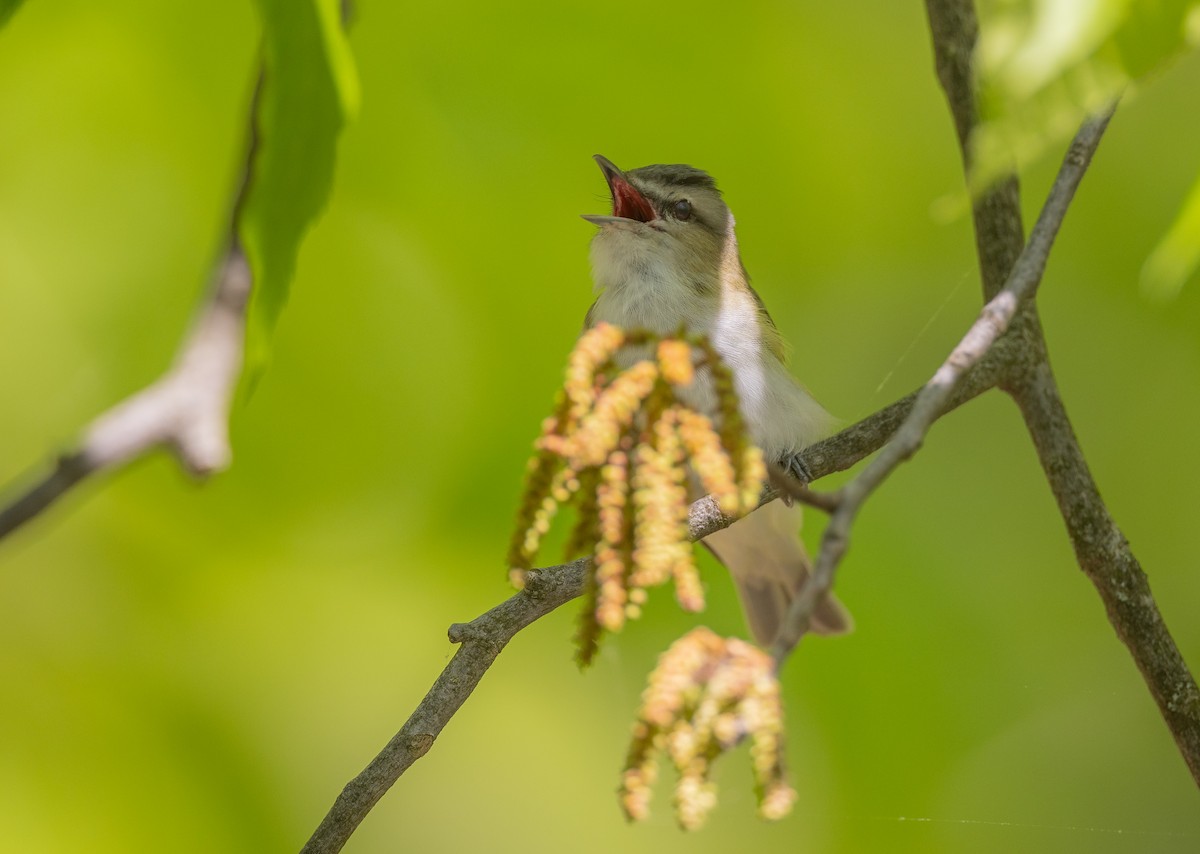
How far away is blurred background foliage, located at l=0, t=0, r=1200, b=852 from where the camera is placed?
13.6 feet

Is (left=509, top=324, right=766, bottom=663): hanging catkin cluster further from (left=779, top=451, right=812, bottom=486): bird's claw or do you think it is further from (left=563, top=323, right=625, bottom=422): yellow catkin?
(left=779, top=451, right=812, bottom=486): bird's claw

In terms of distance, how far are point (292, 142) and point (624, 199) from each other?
3.66m

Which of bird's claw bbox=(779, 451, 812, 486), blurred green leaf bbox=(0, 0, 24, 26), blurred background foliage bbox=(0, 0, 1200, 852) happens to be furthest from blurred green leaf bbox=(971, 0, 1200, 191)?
blurred background foliage bbox=(0, 0, 1200, 852)

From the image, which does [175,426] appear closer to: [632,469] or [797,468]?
[632,469]

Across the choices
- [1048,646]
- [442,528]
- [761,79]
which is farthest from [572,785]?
[761,79]

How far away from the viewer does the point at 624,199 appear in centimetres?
464

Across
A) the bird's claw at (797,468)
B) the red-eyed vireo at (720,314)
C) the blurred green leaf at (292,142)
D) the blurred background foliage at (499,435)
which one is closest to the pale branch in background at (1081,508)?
the bird's claw at (797,468)

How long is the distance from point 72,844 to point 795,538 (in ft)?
8.97

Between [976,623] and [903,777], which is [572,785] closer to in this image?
[903,777]

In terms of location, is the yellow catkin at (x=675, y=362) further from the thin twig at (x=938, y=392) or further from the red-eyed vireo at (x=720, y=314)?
the red-eyed vireo at (x=720, y=314)

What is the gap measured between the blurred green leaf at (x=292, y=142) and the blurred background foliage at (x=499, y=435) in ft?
10.5

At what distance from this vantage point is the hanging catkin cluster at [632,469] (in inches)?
51.8

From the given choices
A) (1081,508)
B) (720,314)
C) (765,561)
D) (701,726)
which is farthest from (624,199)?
(701,726)

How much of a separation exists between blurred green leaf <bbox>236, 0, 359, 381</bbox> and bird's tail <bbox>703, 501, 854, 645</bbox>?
3.67 metres
